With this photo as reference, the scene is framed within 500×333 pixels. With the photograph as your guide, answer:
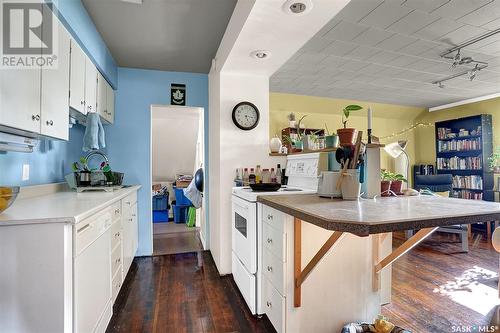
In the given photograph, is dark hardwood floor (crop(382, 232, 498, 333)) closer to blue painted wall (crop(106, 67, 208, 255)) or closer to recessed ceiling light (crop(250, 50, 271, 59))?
recessed ceiling light (crop(250, 50, 271, 59))

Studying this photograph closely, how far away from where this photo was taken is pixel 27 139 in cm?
167

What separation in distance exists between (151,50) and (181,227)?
309 centimetres

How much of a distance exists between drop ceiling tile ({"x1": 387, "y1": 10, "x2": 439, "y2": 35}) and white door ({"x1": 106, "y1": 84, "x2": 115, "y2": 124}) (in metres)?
3.07

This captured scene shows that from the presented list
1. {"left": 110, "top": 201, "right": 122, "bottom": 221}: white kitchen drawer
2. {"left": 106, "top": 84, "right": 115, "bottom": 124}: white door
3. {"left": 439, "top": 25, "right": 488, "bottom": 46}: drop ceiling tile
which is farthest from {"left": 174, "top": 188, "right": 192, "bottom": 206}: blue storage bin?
{"left": 439, "top": 25, "right": 488, "bottom": 46}: drop ceiling tile

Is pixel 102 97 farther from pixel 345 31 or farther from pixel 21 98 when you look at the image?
pixel 345 31

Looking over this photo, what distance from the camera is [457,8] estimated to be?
2246 mm

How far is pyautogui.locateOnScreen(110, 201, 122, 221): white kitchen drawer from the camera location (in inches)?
A: 76.2

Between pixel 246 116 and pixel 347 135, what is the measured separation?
1.38 metres

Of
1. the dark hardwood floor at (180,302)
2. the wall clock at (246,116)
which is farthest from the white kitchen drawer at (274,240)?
the wall clock at (246,116)

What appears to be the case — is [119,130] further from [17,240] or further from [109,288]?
[17,240]

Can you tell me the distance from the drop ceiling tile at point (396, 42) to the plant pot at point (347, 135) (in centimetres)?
175

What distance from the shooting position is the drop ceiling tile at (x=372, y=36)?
2.62m

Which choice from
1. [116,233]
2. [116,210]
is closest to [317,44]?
[116,210]

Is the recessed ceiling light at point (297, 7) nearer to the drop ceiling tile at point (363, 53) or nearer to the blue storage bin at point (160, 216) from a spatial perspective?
the drop ceiling tile at point (363, 53)
